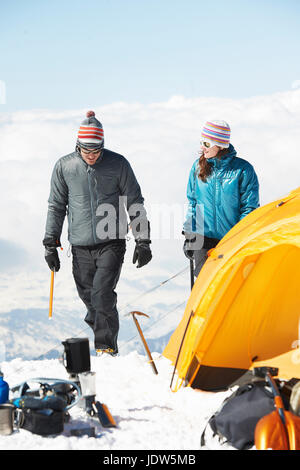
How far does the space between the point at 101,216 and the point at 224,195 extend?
105cm

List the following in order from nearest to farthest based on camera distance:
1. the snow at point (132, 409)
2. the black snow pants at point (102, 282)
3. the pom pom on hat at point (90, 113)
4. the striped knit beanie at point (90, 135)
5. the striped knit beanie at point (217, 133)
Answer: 1. the snow at point (132, 409)
2. the striped knit beanie at point (217, 133)
3. the striped knit beanie at point (90, 135)
4. the black snow pants at point (102, 282)
5. the pom pom on hat at point (90, 113)

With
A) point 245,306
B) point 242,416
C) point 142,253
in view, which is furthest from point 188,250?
point 242,416

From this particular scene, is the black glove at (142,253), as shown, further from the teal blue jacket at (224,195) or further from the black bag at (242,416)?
the black bag at (242,416)

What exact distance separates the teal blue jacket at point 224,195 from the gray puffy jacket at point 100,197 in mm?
515

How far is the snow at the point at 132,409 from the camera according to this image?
354 centimetres

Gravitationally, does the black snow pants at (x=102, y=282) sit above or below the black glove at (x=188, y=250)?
below

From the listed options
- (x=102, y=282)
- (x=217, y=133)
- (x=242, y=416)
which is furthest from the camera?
(x=102, y=282)

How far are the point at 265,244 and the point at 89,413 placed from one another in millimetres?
1627

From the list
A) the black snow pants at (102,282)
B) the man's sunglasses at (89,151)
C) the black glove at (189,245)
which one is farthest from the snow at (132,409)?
the man's sunglasses at (89,151)

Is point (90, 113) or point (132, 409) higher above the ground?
point (90, 113)

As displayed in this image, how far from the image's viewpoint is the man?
558cm

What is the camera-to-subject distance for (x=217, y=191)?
539 cm

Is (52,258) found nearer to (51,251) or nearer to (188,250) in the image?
(51,251)
